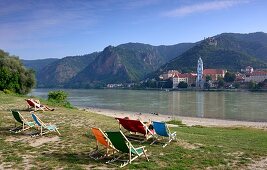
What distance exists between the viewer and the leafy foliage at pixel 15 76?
37.1 m

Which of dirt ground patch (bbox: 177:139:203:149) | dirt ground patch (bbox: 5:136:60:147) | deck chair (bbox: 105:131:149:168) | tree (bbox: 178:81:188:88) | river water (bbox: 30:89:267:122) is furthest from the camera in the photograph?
tree (bbox: 178:81:188:88)

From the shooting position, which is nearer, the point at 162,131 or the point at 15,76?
the point at 162,131

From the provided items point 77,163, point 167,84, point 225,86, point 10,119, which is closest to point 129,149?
point 77,163

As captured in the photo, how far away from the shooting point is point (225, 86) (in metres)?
139

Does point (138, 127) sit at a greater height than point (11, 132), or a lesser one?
greater

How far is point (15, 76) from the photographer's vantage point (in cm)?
3934

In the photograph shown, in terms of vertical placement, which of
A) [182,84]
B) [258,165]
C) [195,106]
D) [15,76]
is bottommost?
[195,106]

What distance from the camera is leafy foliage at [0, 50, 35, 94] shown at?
1462 inches

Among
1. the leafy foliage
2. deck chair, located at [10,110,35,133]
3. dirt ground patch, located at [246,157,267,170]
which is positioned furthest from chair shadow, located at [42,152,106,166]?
the leafy foliage

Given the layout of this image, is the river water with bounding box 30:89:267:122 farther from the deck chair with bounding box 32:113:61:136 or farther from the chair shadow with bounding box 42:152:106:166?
the chair shadow with bounding box 42:152:106:166

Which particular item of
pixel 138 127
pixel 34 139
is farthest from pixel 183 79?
pixel 34 139

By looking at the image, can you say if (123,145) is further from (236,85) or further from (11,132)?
(236,85)

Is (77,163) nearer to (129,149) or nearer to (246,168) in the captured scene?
(129,149)

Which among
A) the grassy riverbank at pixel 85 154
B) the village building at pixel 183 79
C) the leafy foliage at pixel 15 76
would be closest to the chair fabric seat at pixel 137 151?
the grassy riverbank at pixel 85 154
